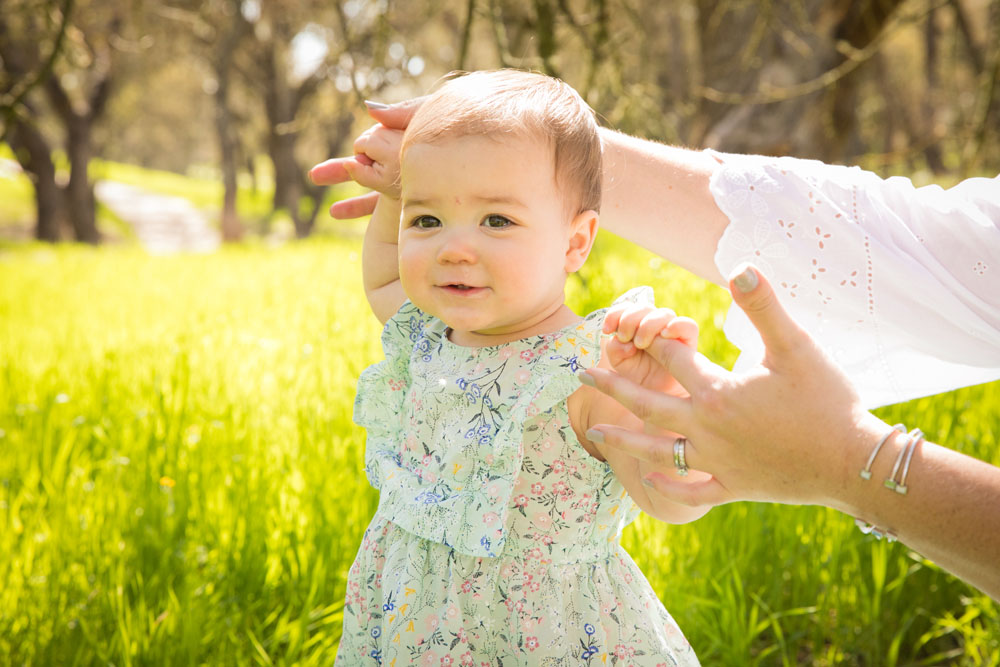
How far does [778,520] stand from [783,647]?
468 mm

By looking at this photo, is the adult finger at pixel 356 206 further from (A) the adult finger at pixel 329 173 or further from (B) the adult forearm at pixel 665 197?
(B) the adult forearm at pixel 665 197

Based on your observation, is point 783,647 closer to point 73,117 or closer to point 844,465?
point 844,465

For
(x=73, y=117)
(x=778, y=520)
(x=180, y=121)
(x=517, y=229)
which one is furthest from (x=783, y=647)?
(x=180, y=121)

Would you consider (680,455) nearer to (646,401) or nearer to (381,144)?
(646,401)

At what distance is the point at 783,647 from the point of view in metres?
1.96

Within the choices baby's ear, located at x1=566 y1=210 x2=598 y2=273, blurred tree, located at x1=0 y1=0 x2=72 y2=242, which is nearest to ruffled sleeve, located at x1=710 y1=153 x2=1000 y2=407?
baby's ear, located at x1=566 y1=210 x2=598 y2=273

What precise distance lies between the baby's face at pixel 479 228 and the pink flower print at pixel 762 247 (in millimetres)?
423

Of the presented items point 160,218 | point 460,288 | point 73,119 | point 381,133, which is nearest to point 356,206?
point 381,133

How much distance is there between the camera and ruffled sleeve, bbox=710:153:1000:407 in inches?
60.0

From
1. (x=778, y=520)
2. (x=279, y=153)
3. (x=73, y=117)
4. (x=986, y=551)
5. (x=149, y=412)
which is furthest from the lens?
(x=279, y=153)

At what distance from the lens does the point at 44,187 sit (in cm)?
1484

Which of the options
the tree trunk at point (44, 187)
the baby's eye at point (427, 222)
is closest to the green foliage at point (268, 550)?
the baby's eye at point (427, 222)

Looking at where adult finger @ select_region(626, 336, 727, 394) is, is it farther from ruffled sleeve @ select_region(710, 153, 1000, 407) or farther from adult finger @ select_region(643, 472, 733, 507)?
ruffled sleeve @ select_region(710, 153, 1000, 407)

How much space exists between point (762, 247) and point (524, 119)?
22.4 inches
